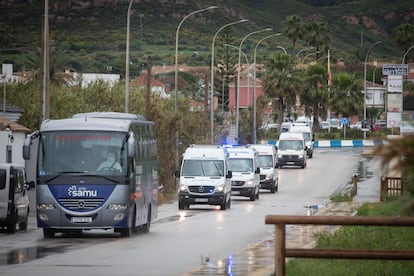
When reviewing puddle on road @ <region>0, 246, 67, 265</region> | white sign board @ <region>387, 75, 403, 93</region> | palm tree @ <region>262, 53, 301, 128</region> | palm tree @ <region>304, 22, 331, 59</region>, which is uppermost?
palm tree @ <region>304, 22, 331, 59</region>

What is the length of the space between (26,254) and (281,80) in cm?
9844

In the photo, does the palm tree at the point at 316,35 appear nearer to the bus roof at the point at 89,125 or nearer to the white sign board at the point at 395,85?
the white sign board at the point at 395,85

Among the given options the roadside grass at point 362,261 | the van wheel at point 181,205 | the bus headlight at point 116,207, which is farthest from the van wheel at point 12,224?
the van wheel at point 181,205

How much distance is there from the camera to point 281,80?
120938mm

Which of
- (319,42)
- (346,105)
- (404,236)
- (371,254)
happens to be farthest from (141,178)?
(319,42)

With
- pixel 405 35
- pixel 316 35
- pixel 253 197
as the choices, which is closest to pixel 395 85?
pixel 253 197

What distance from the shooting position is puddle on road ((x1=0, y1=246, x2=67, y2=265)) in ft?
71.5

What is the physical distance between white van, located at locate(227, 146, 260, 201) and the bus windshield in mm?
23815

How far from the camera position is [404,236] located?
23.9 meters

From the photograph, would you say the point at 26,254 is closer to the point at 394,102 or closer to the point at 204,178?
the point at 204,178

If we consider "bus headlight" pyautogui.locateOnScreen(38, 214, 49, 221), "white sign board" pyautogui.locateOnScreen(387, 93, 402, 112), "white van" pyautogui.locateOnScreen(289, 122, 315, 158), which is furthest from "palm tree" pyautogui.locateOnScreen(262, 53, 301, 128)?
"bus headlight" pyautogui.locateOnScreen(38, 214, 49, 221)

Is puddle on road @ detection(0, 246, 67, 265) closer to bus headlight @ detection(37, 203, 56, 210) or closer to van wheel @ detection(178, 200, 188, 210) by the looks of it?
bus headlight @ detection(37, 203, 56, 210)

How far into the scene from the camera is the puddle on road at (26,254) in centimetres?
2178

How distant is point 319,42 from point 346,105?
26.5 m
